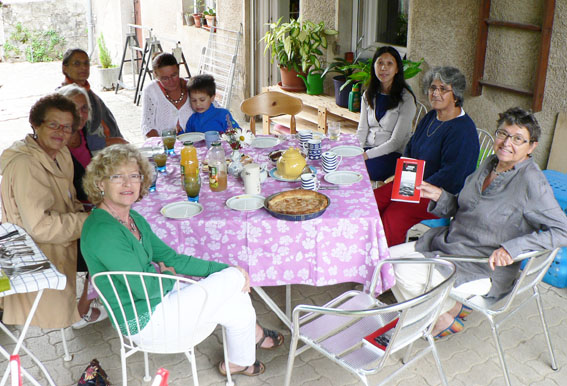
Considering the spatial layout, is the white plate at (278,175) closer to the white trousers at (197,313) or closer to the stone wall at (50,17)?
the white trousers at (197,313)

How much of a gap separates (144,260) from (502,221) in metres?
1.64

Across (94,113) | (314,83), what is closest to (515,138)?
(94,113)

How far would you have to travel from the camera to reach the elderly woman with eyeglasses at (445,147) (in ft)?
11.3

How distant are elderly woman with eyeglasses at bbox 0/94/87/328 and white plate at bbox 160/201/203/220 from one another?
0.40 m

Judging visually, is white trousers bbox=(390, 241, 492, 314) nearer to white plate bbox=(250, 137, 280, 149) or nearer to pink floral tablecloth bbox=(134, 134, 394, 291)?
pink floral tablecloth bbox=(134, 134, 394, 291)

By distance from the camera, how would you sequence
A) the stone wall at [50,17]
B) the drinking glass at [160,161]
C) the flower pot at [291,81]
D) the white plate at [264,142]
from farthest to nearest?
the stone wall at [50,17] → the flower pot at [291,81] → the white plate at [264,142] → the drinking glass at [160,161]

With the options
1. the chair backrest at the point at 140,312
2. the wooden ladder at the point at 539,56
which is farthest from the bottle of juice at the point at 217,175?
the wooden ladder at the point at 539,56

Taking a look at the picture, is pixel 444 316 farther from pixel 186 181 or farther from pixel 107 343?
pixel 107 343

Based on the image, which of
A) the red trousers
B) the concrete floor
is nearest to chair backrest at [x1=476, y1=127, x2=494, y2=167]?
the red trousers

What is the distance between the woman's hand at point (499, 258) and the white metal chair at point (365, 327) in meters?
0.32

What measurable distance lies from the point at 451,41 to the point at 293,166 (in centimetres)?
239

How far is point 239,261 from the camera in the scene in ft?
9.02

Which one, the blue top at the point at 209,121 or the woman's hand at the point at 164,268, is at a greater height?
the blue top at the point at 209,121

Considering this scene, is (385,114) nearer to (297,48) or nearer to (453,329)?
(453,329)
